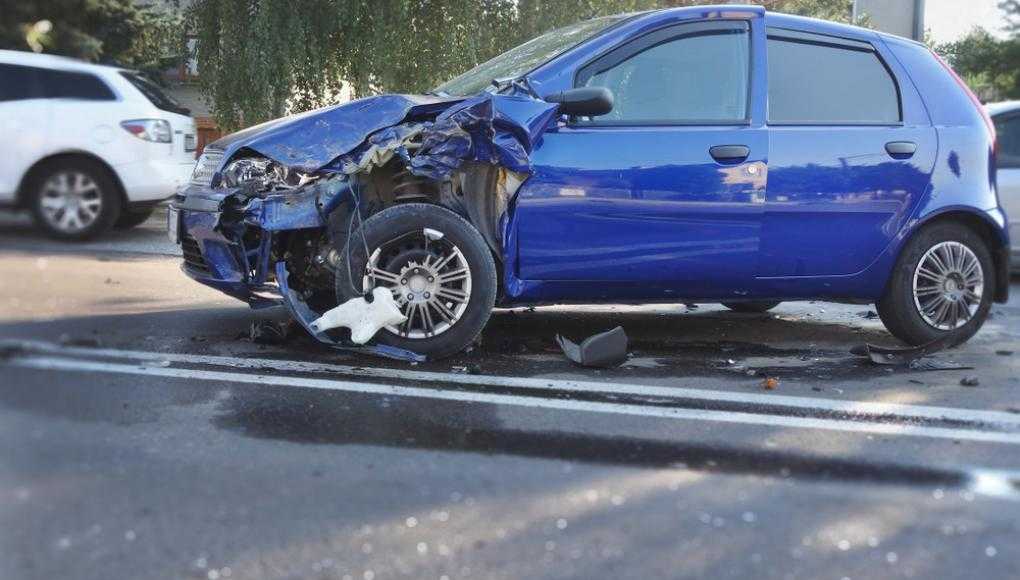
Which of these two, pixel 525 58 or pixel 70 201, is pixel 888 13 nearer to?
pixel 525 58

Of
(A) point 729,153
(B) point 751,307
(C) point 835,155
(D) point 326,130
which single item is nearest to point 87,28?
(D) point 326,130

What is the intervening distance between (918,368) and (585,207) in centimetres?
195

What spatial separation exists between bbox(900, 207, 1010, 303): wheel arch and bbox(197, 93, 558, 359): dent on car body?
2369 millimetres

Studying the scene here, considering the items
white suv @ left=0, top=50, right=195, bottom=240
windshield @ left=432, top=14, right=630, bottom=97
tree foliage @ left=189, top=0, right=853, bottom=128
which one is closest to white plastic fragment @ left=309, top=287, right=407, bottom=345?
windshield @ left=432, top=14, right=630, bottom=97

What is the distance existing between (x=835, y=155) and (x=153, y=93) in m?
4.28

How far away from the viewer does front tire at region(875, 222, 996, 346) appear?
237 inches

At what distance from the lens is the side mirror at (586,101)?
520cm

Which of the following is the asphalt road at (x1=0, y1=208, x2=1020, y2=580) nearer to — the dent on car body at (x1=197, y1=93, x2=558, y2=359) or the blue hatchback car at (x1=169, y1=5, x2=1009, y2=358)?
the blue hatchback car at (x1=169, y1=5, x2=1009, y2=358)

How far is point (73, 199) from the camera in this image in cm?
184

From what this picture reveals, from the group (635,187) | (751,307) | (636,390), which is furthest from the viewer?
(751,307)

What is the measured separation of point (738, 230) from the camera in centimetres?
555

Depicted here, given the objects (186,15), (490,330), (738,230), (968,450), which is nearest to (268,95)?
(490,330)

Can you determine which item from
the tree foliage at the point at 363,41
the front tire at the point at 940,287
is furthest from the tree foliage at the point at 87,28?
the tree foliage at the point at 363,41

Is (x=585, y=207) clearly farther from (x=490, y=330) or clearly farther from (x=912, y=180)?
(x=912, y=180)
